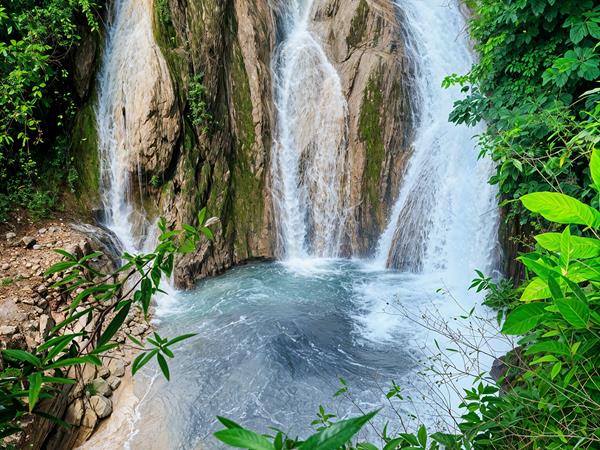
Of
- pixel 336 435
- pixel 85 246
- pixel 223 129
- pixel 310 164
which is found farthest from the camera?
pixel 310 164

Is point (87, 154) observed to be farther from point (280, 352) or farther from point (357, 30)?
point (357, 30)

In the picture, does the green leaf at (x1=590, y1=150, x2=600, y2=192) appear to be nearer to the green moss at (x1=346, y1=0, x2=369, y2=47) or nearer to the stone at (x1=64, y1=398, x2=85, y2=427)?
the stone at (x1=64, y1=398, x2=85, y2=427)

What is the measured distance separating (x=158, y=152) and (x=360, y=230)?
17.3 ft

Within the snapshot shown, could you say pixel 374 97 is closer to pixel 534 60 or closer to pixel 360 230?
pixel 360 230

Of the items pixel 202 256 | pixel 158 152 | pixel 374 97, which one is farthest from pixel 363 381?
pixel 374 97

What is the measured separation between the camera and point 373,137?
391 inches

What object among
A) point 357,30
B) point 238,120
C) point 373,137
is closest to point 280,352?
point 238,120

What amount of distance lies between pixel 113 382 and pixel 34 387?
17.4 feet

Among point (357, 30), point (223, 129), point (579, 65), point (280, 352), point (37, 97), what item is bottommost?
point (280, 352)

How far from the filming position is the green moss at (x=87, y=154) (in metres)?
8.09

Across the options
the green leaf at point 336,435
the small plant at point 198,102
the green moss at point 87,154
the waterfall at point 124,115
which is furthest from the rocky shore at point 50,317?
the green leaf at point 336,435

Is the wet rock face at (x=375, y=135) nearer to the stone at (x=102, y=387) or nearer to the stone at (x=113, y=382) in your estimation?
the stone at (x=113, y=382)

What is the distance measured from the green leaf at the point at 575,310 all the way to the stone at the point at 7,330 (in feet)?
19.9

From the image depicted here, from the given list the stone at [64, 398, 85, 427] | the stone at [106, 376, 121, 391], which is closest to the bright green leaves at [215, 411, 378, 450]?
the stone at [64, 398, 85, 427]
